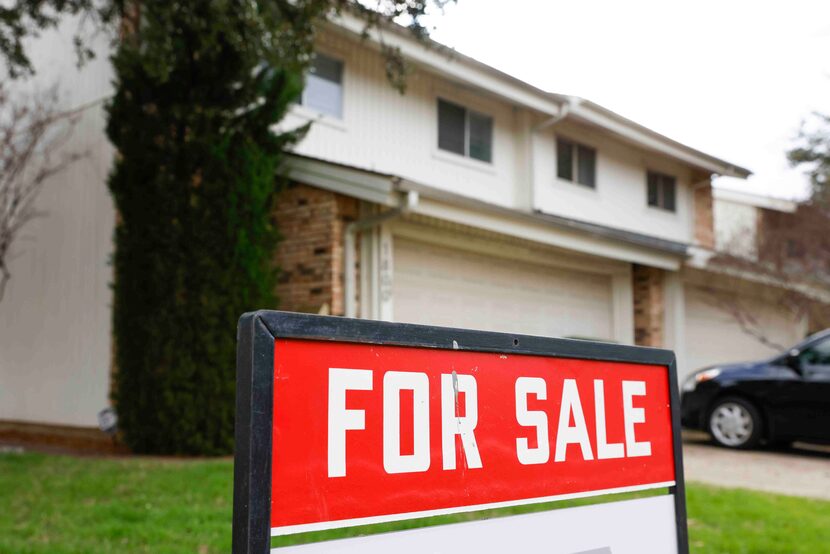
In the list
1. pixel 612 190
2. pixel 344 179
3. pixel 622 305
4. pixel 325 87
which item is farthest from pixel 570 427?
pixel 612 190

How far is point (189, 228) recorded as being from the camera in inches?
351

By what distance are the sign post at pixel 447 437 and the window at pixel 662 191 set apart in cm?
1580

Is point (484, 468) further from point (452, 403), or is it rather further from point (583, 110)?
point (583, 110)

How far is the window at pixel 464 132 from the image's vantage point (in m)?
13.2

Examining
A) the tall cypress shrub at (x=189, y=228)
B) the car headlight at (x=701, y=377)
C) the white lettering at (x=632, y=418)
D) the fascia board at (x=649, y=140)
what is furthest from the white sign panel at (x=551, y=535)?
the fascia board at (x=649, y=140)

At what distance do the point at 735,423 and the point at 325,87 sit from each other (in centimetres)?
689

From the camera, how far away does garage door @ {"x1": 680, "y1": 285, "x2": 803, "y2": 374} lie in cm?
1670

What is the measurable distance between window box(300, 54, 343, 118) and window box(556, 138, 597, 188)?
15.7 ft

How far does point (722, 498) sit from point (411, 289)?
5.61 metres

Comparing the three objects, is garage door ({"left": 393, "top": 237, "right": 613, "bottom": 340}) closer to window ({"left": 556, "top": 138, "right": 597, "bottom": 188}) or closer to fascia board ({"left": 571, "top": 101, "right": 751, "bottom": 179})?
window ({"left": 556, "top": 138, "right": 597, "bottom": 188})

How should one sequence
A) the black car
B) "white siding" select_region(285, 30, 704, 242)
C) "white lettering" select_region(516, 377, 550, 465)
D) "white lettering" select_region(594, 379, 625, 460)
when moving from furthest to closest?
"white siding" select_region(285, 30, 704, 242) → the black car → "white lettering" select_region(594, 379, 625, 460) → "white lettering" select_region(516, 377, 550, 465)

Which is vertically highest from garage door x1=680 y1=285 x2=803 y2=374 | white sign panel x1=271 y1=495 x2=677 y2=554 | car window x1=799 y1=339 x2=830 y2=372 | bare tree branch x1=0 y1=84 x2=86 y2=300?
bare tree branch x1=0 y1=84 x2=86 y2=300

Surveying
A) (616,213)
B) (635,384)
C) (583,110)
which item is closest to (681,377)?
(616,213)

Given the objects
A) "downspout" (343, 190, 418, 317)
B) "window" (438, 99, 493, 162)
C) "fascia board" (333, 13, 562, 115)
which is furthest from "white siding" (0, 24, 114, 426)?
"window" (438, 99, 493, 162)
